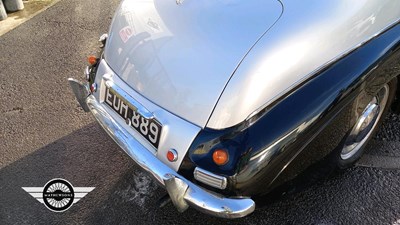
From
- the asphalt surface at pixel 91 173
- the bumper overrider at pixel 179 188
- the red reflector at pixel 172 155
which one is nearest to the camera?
the bumper overrider at pixel 179 188

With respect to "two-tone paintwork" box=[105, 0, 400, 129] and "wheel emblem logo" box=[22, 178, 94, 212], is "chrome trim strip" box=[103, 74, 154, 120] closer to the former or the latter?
"two-tone paintwork" box=[105, 0, 400, 129]

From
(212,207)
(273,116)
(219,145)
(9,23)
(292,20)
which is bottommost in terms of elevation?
(9,23)

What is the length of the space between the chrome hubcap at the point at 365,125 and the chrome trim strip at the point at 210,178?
99 centimetres

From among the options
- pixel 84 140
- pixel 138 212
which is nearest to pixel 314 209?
pixel 138 212

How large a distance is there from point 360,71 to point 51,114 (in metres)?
2.56

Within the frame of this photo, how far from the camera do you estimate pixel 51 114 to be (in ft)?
11.5

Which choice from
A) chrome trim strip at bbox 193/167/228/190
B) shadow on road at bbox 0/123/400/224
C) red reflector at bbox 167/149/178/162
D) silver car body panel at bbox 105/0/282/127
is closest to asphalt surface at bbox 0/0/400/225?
shadow on road at bbox 0/123/400/224

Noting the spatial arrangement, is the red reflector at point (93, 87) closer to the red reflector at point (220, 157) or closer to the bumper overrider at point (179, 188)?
the bumper overrider at point (179, 188)

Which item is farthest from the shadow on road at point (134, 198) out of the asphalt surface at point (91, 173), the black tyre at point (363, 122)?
the black tyre at point (363, 122)

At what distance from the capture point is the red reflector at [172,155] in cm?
203

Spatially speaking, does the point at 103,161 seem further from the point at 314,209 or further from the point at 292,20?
the point at 292,20

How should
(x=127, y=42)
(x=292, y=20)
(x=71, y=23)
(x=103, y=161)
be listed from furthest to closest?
(x=71, y=23) < (x=103, y=161) < (x=127, y=42) < (x=292, y=20)

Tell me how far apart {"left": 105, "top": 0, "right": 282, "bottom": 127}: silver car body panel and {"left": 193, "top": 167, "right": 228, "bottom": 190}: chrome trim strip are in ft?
0.77

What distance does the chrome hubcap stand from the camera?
2.55m
